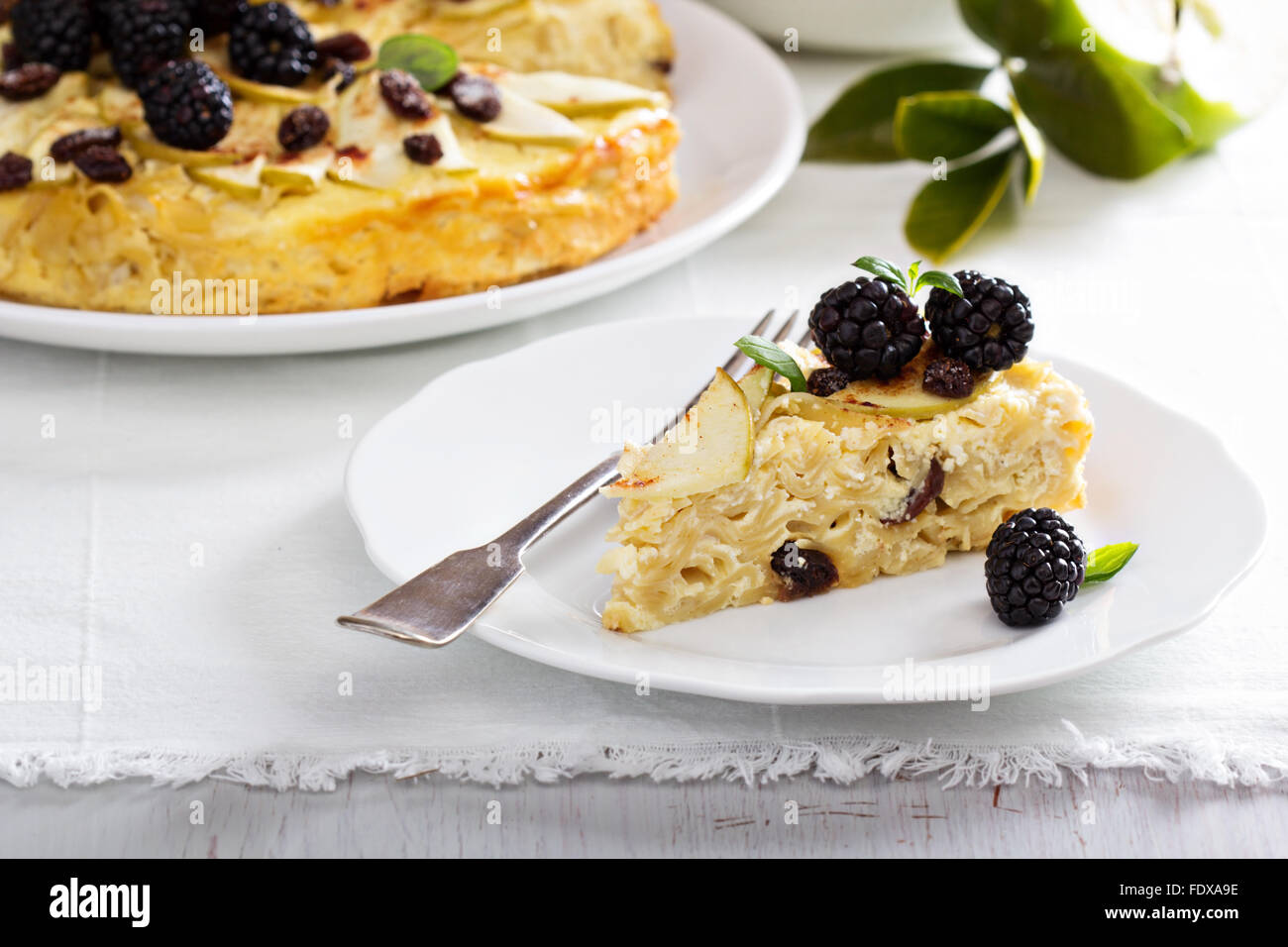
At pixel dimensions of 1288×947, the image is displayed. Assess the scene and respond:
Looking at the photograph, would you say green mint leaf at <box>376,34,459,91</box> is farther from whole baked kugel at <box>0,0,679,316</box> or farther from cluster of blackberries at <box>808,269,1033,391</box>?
cluster of blackberries at <box>808,269,1033,391</box>

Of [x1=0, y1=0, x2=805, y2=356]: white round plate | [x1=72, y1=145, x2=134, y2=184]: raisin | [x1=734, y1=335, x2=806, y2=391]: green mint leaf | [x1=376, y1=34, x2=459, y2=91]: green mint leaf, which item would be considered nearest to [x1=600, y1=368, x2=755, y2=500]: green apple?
[x1=734, y1=335, x2=806, y2=391]: green mint leaf

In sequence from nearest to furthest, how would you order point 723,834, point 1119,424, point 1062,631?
point 723,834, point 1062,631, point 1119,424

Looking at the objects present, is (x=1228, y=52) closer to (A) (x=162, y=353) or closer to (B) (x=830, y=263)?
(B) (x=830, y=263)

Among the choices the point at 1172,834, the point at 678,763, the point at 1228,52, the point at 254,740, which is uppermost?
the point at 1228,52

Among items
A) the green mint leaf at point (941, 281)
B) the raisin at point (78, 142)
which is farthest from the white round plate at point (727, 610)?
the raisin at point (78, 142)

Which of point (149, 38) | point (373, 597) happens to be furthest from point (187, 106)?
point (373, 597)

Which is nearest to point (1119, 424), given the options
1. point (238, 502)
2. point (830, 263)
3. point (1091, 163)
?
point (830, 263)

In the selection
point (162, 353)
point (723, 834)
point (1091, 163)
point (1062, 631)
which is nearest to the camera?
point (723, 834)
